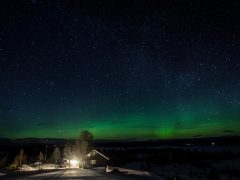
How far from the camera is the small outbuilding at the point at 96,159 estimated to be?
76.1 m

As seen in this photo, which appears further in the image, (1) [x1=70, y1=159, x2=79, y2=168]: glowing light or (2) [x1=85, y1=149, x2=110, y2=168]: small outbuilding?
(1) [x1=70, y1=159, x2=79, y2=168]: glowing light

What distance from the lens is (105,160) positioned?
76.4m

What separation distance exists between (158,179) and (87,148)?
212 ft

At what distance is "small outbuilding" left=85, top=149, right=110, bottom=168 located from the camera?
7612cm

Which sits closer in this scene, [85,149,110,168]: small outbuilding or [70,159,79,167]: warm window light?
[85,149,110,168]: small outbuilding

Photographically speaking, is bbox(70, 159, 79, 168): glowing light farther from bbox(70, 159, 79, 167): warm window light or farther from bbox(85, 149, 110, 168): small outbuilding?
bbox(85, 149, 110, 168): small outbuilding

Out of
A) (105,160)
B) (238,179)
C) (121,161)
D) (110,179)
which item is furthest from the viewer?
(121,161)

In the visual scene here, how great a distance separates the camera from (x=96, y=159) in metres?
77.2

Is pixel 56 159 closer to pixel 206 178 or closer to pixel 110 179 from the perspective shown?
pixel 206 178

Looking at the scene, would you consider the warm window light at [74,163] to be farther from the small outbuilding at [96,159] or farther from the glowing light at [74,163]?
the small outbuilding at [96,159]

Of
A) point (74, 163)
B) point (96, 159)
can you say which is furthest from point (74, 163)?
point (96, 159)

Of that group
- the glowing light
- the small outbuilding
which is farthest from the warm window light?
the small outbuilding

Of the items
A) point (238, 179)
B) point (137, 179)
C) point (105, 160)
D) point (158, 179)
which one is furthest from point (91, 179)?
point (105, 160)

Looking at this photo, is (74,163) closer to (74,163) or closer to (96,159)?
(74,163)
